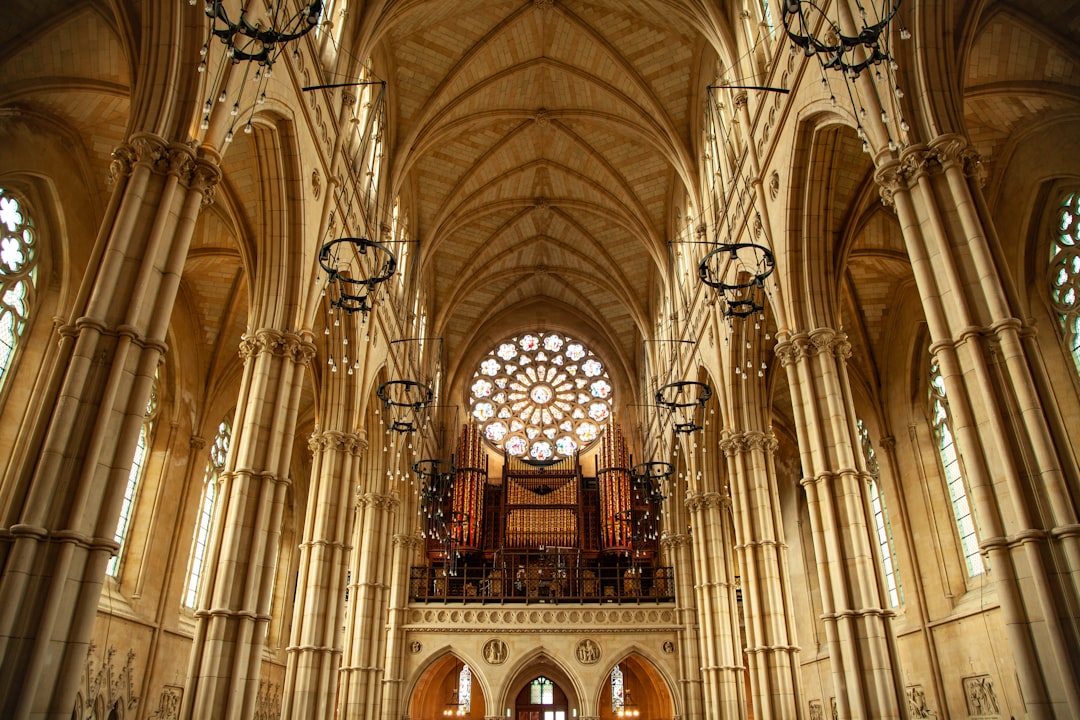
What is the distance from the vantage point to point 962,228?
9.37 m

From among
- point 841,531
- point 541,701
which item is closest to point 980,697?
point 841,531

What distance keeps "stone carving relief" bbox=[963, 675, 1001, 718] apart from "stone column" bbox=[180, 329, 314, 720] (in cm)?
1497

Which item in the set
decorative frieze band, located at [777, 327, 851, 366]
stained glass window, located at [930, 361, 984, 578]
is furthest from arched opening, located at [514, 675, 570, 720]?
decorative frieze band, located at [777, 327, 851, 366]

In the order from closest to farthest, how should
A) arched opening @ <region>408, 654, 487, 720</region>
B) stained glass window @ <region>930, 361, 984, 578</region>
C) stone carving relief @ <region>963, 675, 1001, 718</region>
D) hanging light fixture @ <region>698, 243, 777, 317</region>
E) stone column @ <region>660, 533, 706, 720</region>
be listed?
hanging light fixture @ <region>698, 243, 777, 317</region>, stone carving relief @ <region>963, 675, 1001, 718</region>, stained glass window @ <region>930, 361, 984, 578</region>, stone column @ <region>660, 533, 706, 720</region>, arched opening @ <region>408, 654, 487, 720</region>

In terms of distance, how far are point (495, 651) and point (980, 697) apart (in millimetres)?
13936

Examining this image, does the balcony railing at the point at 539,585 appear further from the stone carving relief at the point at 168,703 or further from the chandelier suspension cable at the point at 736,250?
the chandelier suspension cable at the point at 736,250

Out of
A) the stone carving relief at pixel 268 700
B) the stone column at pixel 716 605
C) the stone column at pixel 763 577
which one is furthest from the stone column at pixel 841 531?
the stone carving relief at pixel 268 700

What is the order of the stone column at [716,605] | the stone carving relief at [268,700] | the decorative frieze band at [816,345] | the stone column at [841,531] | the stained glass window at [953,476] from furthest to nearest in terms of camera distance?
the stone carving relief at [268,700] → the stone column at [716,605] → the stained glass window at [953,476] → the decorative frieze band at [816,345] → the stone column at [841,531]

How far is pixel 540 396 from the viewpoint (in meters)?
35.4

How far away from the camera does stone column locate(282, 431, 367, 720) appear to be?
1602 cm

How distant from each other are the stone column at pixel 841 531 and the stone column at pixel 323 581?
10.2 meters

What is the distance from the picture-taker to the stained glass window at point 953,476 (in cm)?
1867

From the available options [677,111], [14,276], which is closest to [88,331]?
[14,276]

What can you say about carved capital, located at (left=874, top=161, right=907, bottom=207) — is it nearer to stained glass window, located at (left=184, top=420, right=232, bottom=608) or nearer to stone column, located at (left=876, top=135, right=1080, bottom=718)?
stone column, located at (left=876, top=135, right=1080, bottom=718)
